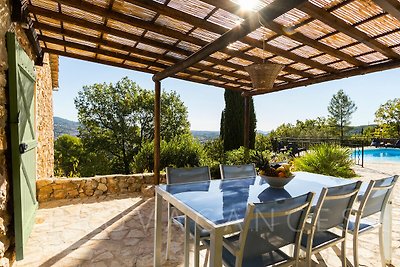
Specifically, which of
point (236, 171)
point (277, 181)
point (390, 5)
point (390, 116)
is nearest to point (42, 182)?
point (236, 171)

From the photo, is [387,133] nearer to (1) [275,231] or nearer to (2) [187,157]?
(2) [187,157]

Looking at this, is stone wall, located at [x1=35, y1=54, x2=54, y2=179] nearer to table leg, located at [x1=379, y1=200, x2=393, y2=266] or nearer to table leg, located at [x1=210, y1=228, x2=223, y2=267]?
table leg, located at [x1=210, y1=228, x2=223, y2=267]

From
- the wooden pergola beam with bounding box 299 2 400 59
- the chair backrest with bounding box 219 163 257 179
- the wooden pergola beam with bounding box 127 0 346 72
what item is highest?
the wooden pergola beam with bounding box 127 0 346 72

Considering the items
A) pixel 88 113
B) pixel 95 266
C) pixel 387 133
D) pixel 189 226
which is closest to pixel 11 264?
pixel 95 266

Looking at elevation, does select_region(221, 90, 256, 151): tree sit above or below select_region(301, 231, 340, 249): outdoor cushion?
above

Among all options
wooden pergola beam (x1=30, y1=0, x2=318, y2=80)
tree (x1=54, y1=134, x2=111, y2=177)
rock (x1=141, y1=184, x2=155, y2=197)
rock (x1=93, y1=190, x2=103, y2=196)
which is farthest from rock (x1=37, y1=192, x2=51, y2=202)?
tree (x1=54, y1=134, x2=111, y2=177)

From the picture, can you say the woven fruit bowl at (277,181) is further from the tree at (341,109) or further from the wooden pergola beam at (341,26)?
the tree at (341,109)

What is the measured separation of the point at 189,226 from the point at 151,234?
Result: 1148 millimetres

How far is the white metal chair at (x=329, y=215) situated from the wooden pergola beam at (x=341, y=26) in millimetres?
1454

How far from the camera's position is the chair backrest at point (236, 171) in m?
2.84

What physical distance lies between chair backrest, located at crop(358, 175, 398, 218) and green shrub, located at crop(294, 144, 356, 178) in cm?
352

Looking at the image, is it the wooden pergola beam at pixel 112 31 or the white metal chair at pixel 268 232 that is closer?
the white metal chair at pixel 268 232

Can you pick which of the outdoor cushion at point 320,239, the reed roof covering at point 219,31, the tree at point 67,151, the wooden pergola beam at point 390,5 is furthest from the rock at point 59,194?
the tree at point 67,151

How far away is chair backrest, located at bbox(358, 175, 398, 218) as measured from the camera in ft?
6.47
